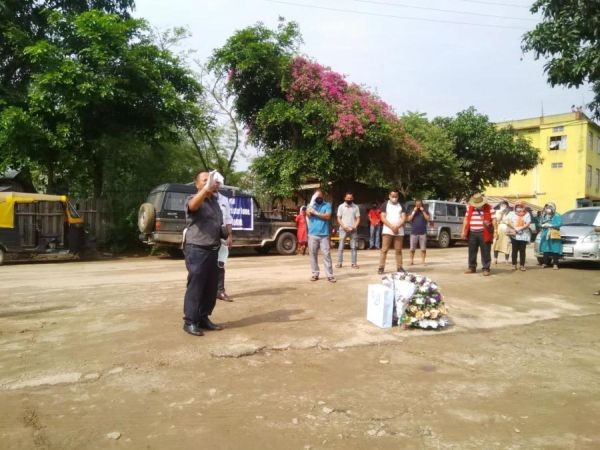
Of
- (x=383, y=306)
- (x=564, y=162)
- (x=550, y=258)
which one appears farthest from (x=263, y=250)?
(x=564, y=162)

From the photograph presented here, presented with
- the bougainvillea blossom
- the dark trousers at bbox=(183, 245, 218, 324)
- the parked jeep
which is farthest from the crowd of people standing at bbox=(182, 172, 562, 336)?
the bougainvillea blossom

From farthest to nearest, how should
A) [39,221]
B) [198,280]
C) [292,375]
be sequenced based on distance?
[39,221] → [198,280] → [292,375]

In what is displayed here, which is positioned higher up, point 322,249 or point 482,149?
point 482,149

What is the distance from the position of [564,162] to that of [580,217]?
29.6 meters

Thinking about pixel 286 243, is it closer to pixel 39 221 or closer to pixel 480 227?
pixel 39 221

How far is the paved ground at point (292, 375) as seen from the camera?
10.2 ft

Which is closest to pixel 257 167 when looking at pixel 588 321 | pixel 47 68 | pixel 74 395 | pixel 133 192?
pixel 133 192

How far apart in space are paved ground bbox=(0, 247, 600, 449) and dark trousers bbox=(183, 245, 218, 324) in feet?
0.95

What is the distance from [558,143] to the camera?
128 feet

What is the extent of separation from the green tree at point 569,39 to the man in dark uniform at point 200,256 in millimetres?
8365

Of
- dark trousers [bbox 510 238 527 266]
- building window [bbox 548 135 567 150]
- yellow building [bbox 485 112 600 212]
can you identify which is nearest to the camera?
dark trousers [bbox 510 238 527 266]

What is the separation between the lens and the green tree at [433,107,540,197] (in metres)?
27.0

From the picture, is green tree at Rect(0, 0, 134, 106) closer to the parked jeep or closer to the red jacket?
the parked jeep

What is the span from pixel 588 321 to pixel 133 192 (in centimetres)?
1494
